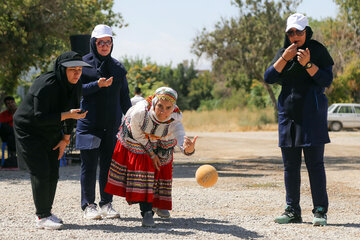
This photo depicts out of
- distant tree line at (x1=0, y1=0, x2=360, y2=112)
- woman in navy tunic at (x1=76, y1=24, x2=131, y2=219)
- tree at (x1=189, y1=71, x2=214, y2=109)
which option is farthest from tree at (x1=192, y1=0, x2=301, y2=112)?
woman in navy tunic at (x1=76, y1=24, x2=131, y2=219)

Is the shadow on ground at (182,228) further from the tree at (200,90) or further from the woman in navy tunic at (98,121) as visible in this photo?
the tree at (200,90)

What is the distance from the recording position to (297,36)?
6.33 m

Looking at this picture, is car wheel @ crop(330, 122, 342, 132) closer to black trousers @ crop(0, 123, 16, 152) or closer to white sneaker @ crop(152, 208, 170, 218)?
black trousers @ crop(0, 123, 16, 152)

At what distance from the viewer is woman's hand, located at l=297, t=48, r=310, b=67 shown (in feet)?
20.4

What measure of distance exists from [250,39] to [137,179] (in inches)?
1336

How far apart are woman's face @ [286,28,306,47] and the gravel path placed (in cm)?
200

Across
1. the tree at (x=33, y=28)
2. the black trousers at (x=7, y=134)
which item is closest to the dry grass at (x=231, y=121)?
the tree at (x=33, y=28)

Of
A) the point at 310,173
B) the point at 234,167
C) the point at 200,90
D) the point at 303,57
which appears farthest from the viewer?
the point at 200,90

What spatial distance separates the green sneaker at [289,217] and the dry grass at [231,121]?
30494 mm

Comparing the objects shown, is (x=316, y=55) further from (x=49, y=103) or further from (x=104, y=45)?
(x=49, y=103)

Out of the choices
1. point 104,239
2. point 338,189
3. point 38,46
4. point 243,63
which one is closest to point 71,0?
point 38,46

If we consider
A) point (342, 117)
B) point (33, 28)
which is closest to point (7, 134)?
point (33, 28)

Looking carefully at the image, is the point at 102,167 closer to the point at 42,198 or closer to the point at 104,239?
the point at 42,198

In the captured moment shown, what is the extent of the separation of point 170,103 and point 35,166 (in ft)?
5.12
